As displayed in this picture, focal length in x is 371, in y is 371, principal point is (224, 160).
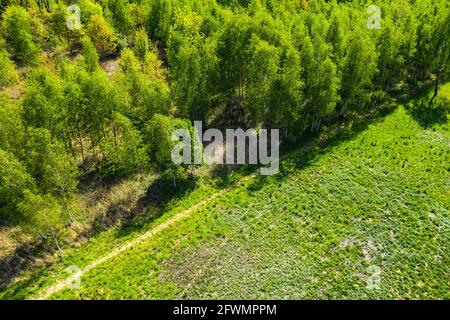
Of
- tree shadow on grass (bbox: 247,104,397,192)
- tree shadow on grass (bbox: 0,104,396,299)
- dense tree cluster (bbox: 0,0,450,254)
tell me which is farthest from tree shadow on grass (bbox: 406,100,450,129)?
tree shadow on grass (bbox: 0,104,396,299)

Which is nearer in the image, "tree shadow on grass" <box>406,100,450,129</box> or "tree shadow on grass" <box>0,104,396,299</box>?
"tree shadow on grass" <box>0,104,396,299</box>

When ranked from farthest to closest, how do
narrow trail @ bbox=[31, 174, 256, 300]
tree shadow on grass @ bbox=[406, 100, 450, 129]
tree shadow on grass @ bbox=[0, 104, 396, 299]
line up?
1. tree shadow on grass @ bbox=[406, 100, 450, 129]
2. tree shadow on grass @ bbox=[0, 104, 396, 299]
3. narrow trail @ bbox=[31, 174, 256, 300]

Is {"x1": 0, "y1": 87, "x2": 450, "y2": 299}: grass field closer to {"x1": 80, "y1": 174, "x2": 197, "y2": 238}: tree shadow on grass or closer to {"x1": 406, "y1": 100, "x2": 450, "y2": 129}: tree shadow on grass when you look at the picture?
{"x1": 80, "y1": 174, "x2": 197, "y2": 238}: tree shadow on grass

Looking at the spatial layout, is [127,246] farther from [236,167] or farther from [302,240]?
[302,240]

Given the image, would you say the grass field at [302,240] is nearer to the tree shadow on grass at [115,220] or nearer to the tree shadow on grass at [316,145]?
the tree shadow on grass at [316,145]

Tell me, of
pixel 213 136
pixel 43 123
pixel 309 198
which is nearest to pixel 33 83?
pixel 43 123

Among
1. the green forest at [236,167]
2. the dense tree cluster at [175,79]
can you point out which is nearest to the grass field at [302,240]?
the green forest at [236,167]

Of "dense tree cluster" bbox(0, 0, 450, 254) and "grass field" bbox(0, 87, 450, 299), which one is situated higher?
"dense tree cluster" bbox(0, 0, 450, 254)
